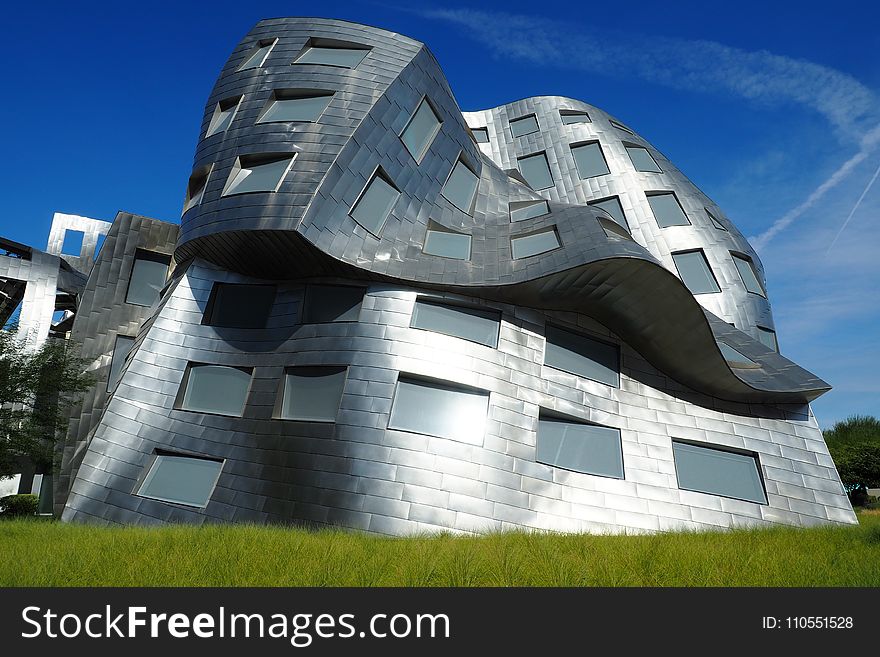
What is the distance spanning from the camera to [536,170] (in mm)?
32031

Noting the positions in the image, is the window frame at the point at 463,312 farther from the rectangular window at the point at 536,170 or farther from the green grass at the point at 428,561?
the rectangular window at the point at 536,170

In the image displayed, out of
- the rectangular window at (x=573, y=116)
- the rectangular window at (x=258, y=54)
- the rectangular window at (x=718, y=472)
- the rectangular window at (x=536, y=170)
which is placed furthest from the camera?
the rectangular window at (x=573, y=116)

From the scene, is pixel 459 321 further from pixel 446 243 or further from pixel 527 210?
pixel 527 210

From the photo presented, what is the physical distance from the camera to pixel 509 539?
410 inches

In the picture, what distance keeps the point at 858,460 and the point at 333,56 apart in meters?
41.9

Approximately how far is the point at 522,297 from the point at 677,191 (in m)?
17.1

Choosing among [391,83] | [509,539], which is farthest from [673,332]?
[391,83]

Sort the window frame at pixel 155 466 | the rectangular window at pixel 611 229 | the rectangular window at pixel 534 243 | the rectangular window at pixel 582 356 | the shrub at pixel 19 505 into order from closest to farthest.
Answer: the window frame at pixel 155 466, the rectangular window at pixel 582 356, the rectangular window at pixel 534 243, the rectangular window at pixel 611 229, the shrub at pixel 19 505

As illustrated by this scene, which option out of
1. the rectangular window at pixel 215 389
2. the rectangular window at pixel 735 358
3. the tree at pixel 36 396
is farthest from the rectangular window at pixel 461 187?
the tree at pixel 36 396

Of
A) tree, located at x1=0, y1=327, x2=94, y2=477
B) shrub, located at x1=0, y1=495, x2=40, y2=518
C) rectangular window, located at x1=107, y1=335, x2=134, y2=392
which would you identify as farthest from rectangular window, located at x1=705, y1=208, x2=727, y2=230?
shrub, located at x1=0, y1=495, x2=40, y2=518

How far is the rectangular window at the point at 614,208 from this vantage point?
28.6 m

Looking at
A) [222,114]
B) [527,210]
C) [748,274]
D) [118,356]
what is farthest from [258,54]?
[748,274]

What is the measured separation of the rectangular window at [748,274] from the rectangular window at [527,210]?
12475mm

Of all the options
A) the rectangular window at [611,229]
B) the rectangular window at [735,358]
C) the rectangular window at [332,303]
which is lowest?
the rectangular window at [735,358]
